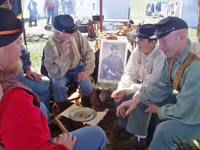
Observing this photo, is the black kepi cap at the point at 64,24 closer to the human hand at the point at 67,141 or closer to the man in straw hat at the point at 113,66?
the man in straw hat at the point at 113,66

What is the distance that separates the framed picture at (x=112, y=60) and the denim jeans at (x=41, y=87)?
92 cm

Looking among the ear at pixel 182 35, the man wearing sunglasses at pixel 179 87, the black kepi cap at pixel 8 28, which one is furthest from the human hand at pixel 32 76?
the ear at pixel 182 35

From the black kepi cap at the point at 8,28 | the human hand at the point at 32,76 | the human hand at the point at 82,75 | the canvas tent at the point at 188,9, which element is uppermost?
the canvas tent at the point at 188,9

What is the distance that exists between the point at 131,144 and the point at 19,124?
1.71m

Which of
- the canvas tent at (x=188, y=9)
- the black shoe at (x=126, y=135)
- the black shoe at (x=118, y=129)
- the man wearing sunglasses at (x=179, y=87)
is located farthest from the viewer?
the canvas tent at (x=188, y=9)

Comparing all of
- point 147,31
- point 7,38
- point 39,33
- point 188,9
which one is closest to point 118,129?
point 147,31

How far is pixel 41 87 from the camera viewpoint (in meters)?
2.77

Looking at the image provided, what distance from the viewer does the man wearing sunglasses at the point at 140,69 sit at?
2432 millimetres

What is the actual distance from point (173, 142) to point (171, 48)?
940mm

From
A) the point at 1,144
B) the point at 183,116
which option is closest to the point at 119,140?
the point at 183,116

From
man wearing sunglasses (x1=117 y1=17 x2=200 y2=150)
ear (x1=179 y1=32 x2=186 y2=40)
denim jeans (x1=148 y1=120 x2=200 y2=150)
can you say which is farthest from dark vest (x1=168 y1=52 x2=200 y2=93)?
denim jeans (x1=148 y1=120 x2=200 y2=150)

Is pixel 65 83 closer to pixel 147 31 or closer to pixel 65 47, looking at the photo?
pixel 65 47

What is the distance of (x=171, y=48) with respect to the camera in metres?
1.84

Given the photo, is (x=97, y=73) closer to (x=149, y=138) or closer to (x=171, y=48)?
(x=149, y=138)
